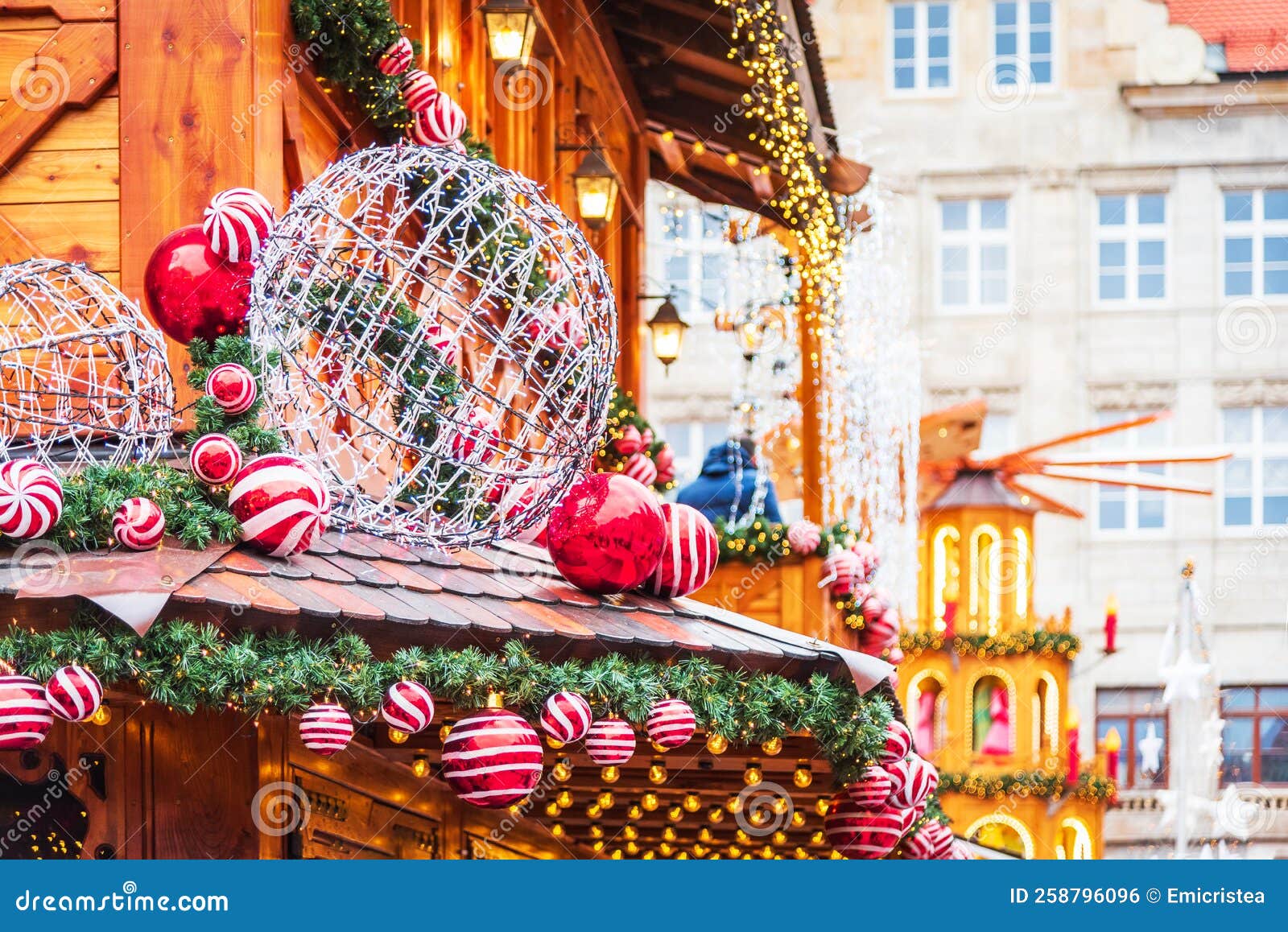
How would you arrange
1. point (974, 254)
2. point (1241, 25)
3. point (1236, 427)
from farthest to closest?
point (1241, 25) < point (974, 254) < point (1236, 427)

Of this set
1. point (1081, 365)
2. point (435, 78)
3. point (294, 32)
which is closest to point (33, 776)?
point (294, 32)

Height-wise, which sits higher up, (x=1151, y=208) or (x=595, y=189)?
(x=1151, y=208)

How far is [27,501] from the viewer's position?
20.5 ft

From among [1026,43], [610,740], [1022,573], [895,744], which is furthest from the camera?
[1026,43]

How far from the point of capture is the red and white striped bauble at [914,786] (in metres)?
8.09

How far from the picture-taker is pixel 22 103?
789cm

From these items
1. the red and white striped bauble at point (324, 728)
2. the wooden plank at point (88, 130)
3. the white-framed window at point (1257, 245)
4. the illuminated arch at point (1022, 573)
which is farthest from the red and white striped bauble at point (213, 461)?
the white-framed window at point (1257, 245)

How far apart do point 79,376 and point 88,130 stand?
3.06ft

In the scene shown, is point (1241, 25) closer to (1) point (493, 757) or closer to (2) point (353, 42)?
(2) point (353, 42)

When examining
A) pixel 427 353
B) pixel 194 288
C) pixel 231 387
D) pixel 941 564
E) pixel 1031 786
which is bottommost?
pixel 1031 786

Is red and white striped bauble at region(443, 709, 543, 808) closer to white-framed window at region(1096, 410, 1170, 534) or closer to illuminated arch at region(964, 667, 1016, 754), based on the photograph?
illuminated arch at region(964, 667, 1016, 754)

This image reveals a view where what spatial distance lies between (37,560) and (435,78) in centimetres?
448

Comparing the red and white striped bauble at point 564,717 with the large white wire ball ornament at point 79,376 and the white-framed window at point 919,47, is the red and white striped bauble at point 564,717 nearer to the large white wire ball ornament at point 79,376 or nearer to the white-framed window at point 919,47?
the large white wire ball ornament at point 79,376

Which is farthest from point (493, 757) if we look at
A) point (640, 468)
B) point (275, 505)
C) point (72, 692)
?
point (640, 468)
